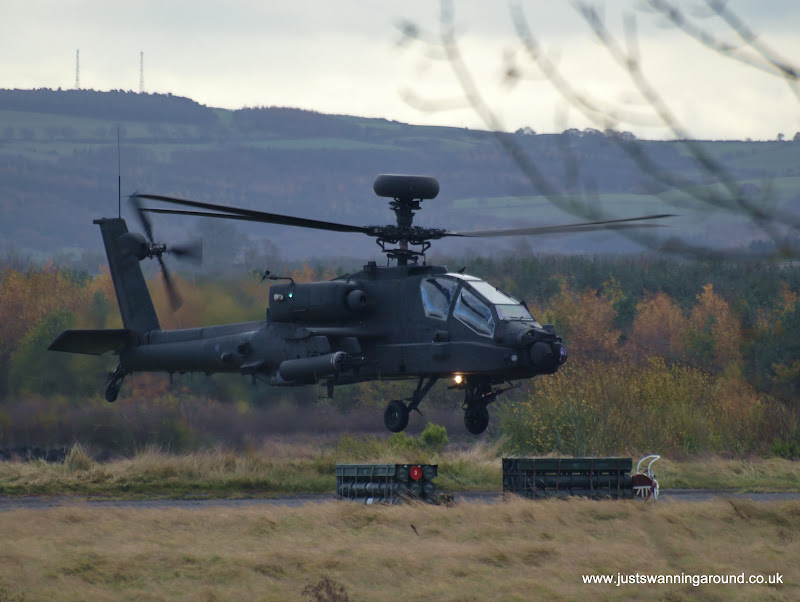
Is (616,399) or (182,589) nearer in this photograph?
(182,589)

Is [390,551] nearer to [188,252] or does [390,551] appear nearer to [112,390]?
[188,252]

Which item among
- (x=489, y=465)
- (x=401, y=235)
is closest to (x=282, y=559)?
(x=401, y=235)

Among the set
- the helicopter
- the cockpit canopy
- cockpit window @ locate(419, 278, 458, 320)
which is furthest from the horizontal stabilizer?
the cockpit canopy

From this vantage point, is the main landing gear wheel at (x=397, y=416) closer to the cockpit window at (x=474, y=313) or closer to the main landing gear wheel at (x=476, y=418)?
the main landing gear wheel at (x=476, y=418)

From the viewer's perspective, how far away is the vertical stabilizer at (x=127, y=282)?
2753 cm

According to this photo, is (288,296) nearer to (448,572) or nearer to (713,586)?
(448,572)

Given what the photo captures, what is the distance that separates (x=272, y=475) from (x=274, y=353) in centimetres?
1278

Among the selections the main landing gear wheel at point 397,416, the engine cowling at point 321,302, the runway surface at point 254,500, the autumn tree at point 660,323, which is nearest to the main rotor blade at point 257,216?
the engine cowling at point 321,302

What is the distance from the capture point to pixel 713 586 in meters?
16.9

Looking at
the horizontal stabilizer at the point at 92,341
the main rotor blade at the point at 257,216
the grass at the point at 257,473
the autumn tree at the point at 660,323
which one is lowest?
the grass at the point at 257,473

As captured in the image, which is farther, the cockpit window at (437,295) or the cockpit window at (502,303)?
the cockpit window at (437,295)

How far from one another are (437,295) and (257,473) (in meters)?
15.5

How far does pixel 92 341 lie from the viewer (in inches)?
1048

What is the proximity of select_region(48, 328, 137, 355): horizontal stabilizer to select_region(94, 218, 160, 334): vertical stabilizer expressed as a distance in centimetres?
37
